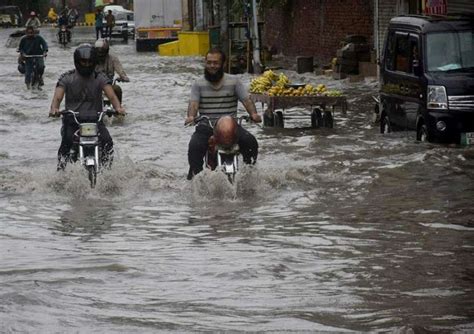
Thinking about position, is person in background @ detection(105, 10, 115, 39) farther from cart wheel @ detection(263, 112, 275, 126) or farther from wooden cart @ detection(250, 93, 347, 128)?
cart wheel @ detection(263, 112, 275, 126)

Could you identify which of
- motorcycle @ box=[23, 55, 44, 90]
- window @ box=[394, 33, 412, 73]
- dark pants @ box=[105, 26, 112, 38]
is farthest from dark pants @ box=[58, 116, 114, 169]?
dark pants @ box=[105, 26, 112, 38]

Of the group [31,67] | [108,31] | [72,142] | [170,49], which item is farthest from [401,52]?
[108,31]

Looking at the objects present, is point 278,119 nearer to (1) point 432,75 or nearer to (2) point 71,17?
(1) point 432,75

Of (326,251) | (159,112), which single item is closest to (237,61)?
(159,112)

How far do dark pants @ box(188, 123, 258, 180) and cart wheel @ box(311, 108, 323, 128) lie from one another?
848 centimetres

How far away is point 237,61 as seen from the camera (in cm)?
4147

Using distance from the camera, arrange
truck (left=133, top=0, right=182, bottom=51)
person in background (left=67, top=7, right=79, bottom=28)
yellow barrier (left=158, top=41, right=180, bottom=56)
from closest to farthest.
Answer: yellow barrier (left=158, top=41, right=180, bottom=56)
truck (left=133, top=0, right=182, bottom=51)
person in background (left=67, top=7, right=79, bottom=28)

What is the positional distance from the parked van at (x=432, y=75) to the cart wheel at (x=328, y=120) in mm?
2792

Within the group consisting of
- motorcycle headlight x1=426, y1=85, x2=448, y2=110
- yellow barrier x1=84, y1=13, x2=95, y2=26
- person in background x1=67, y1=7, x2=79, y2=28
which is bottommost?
yellow barrier x1=84, y1=13, x2=95, y2=26

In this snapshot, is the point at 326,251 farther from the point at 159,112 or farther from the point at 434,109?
the point at 159,112

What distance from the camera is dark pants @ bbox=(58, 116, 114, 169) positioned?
51.1 feet

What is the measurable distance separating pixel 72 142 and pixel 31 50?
2087cm

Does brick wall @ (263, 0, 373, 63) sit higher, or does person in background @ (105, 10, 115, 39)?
brick wall @ (263, 0, 373, 63)

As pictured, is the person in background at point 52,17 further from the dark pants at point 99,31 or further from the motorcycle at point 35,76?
the motorcycle at point 35,76
